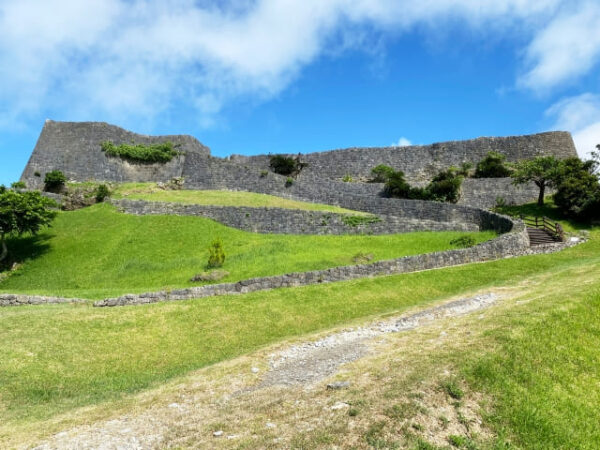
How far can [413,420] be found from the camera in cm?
600

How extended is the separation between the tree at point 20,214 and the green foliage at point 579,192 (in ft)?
134

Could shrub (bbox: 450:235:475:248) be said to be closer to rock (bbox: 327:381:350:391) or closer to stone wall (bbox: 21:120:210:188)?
rock (bbox: 327:381:350:391)

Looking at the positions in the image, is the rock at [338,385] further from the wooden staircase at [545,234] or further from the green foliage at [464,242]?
the wooden staircase at [545,234]

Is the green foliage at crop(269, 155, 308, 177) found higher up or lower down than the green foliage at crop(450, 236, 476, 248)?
higher up

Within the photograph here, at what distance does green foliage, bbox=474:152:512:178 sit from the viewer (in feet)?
157

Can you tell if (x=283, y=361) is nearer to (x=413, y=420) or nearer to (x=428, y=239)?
(x=413, y=420)

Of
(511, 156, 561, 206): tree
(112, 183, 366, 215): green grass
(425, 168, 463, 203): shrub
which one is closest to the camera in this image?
(112, 183, 366, 215): green grass

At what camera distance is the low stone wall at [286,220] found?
3006cm

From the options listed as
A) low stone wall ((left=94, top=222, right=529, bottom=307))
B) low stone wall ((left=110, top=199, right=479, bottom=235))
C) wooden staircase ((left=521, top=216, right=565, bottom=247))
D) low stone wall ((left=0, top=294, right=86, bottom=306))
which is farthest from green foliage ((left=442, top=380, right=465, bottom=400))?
low stone wall ((left=110, top=199, right=479, bottom=235))

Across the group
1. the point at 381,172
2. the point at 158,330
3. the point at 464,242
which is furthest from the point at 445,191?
the point at 158,330

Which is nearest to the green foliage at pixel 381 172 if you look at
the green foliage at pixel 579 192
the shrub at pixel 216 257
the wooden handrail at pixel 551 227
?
the green foliage at pixel 579 192

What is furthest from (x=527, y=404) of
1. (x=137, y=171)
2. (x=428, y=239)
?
(x=137, y=171)

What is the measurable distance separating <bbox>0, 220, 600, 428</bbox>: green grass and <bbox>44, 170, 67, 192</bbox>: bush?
2739 cm

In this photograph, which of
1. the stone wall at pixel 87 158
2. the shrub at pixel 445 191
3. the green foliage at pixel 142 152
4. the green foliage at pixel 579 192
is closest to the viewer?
the green foliage at pixel 579 192
